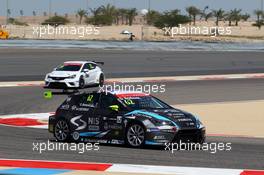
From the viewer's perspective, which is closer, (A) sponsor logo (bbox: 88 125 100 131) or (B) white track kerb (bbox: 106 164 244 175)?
(B) white track kerb (bbox: 106 164 244 175)

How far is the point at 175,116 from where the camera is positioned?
16.6 metres

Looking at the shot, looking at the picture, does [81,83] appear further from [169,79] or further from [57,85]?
[169,79]

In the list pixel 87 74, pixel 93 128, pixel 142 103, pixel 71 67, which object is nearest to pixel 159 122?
pixel 142 103

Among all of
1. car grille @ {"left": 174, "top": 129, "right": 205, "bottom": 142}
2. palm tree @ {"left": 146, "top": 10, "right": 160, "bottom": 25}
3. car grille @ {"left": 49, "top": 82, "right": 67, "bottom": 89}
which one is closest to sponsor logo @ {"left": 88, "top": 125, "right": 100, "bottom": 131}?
car grille @ {"left": 174, "top": 129, "right": 205, "bottom": 142}

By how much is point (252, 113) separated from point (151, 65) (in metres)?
27.1

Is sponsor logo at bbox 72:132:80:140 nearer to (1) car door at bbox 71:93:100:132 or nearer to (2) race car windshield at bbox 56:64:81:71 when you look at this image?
(1) car door at bbox 71:93:100:132

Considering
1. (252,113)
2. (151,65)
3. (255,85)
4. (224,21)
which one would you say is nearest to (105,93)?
(252,113)

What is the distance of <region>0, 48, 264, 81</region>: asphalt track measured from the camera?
47.2m

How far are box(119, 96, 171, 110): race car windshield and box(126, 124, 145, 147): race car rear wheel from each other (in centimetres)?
60

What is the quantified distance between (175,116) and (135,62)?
37964mm

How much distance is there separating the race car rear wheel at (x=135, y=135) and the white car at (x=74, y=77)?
19.3 metres

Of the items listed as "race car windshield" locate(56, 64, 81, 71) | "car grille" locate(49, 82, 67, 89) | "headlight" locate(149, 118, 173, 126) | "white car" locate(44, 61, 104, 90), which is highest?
"headlight" locate(149, 118, 173, 126)

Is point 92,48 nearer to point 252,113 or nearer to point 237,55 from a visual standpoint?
point 237,55

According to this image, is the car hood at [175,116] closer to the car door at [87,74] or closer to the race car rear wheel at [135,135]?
the race car rear wheel at [135,135]
